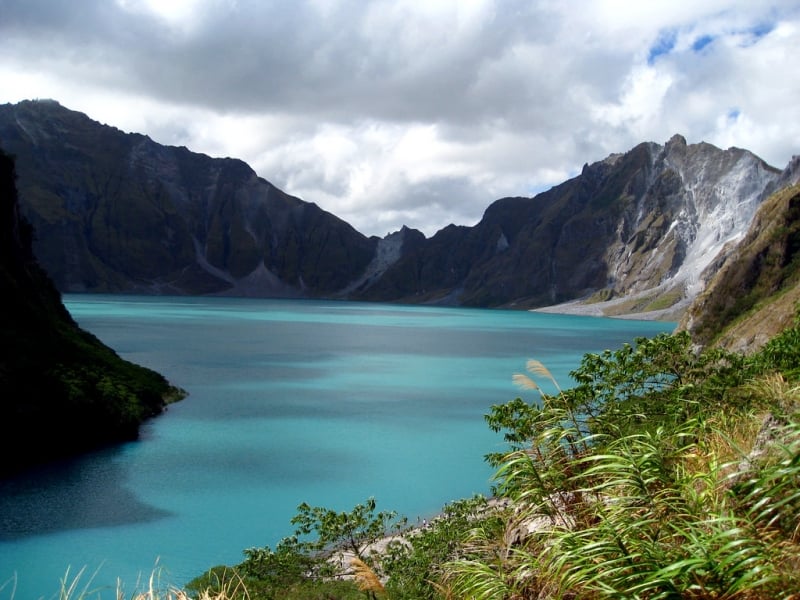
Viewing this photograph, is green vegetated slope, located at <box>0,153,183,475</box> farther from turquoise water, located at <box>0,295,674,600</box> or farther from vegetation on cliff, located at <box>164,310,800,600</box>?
vegetation on cliff, located at <box>164,310,800,600</box>

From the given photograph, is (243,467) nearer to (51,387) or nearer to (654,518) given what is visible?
(51,387)

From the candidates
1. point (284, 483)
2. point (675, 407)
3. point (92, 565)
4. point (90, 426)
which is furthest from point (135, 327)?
point (675, 407)

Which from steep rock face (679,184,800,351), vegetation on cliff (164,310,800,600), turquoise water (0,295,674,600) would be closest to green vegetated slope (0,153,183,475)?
turquoise water (0,295,674,600)

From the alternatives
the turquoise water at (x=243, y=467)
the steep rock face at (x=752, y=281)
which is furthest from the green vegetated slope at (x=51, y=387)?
the steep rock face at (x=752, y=281)

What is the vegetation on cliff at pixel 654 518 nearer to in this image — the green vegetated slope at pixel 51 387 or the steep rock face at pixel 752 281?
the green vegetated slope at pixel 51 387

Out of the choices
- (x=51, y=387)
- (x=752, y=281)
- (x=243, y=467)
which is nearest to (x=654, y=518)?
(x=243, y=467)

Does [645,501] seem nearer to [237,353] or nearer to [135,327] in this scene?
[237,353]
